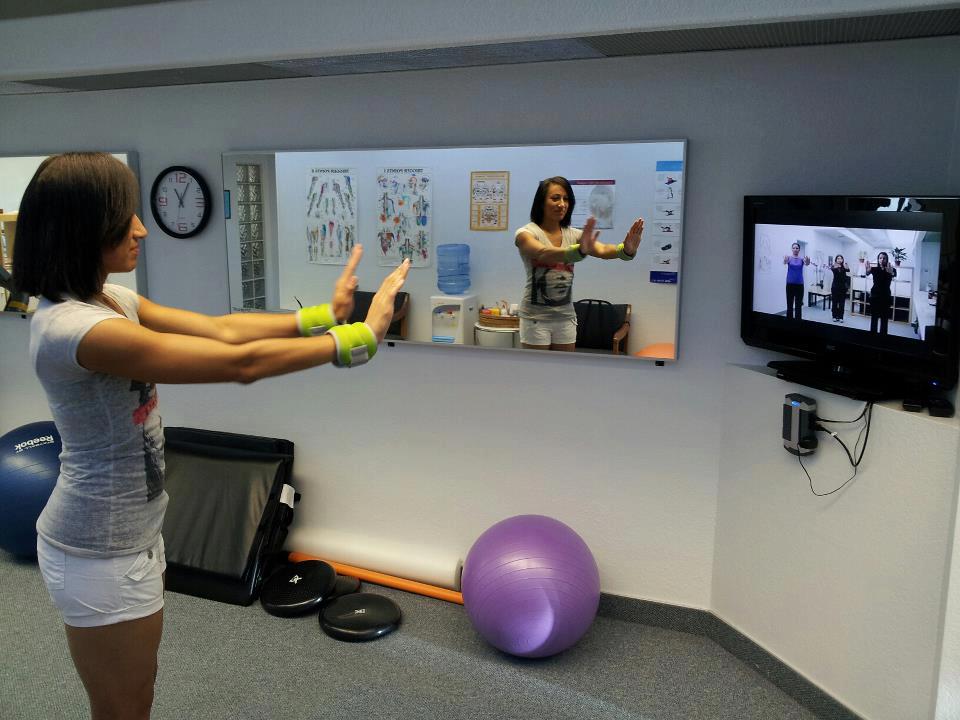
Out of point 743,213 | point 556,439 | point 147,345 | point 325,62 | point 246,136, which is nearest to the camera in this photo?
point 147,345

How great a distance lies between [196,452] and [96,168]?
2371 millimetres

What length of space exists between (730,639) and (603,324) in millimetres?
1265

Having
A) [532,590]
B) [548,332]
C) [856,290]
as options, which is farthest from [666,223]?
[532,590]

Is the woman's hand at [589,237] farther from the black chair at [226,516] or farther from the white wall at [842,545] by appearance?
the black chair at [226,516]

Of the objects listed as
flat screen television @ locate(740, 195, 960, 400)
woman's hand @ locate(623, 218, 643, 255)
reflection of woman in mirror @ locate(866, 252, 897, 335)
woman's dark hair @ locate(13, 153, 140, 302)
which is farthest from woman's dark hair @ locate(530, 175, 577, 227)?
woman's dark hair @ locate(13, 153, 140, 302)

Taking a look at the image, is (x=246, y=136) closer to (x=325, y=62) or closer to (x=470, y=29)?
(x=325, y=62)

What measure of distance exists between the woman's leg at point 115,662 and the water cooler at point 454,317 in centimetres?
182

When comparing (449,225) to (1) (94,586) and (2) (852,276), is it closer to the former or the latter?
(2) (852,276)

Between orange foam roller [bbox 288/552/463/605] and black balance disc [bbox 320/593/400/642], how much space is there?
162 mm

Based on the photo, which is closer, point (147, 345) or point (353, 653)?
point (147, 345)

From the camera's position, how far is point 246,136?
3.67 metres

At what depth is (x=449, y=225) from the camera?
3.29 m

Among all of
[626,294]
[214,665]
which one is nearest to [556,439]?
[626,294]

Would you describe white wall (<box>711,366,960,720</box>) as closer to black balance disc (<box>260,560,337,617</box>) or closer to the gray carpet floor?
the gray carpet floor
